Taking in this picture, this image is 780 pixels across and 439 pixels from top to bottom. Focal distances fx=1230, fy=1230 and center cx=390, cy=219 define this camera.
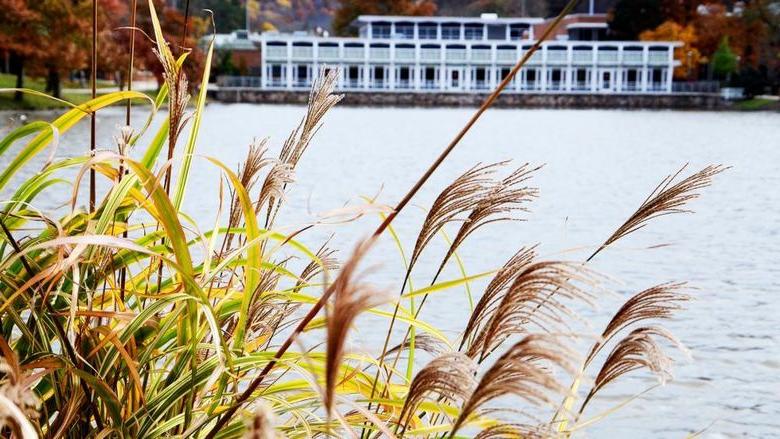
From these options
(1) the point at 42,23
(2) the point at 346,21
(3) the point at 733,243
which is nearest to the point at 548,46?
(2) the point at 346,21

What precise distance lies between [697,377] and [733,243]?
24.7 ft

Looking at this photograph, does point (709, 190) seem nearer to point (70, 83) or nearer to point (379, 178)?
point (379, 178)

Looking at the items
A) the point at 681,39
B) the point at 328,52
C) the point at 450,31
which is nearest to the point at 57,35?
the point at 328,52

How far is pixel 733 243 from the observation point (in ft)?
45.4

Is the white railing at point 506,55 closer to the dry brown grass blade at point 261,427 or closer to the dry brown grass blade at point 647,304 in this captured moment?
the dry brown grass blade at point 647,304

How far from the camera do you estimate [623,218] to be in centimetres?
1608

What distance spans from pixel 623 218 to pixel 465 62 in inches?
2252

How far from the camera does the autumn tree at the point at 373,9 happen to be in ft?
314

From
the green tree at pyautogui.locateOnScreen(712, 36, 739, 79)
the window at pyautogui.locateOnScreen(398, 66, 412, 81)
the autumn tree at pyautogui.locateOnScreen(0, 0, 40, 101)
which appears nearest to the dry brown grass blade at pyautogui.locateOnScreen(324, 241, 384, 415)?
the autumn tree at pyautogui.locateOnScreen(0, 0, 40, 101)

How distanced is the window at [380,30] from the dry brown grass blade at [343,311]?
248 feet

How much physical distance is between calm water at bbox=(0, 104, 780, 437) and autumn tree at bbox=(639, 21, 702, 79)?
34.5 meters

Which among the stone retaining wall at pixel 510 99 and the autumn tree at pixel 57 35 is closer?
the autumn tree at pixel 57 35

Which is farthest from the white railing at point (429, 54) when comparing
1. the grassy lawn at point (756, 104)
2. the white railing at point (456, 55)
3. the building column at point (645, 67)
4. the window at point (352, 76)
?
the grassy lawn at point (756, 104)

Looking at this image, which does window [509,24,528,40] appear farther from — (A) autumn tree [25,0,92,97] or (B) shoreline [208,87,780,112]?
(A) autumn tree [25,0,92,97]
